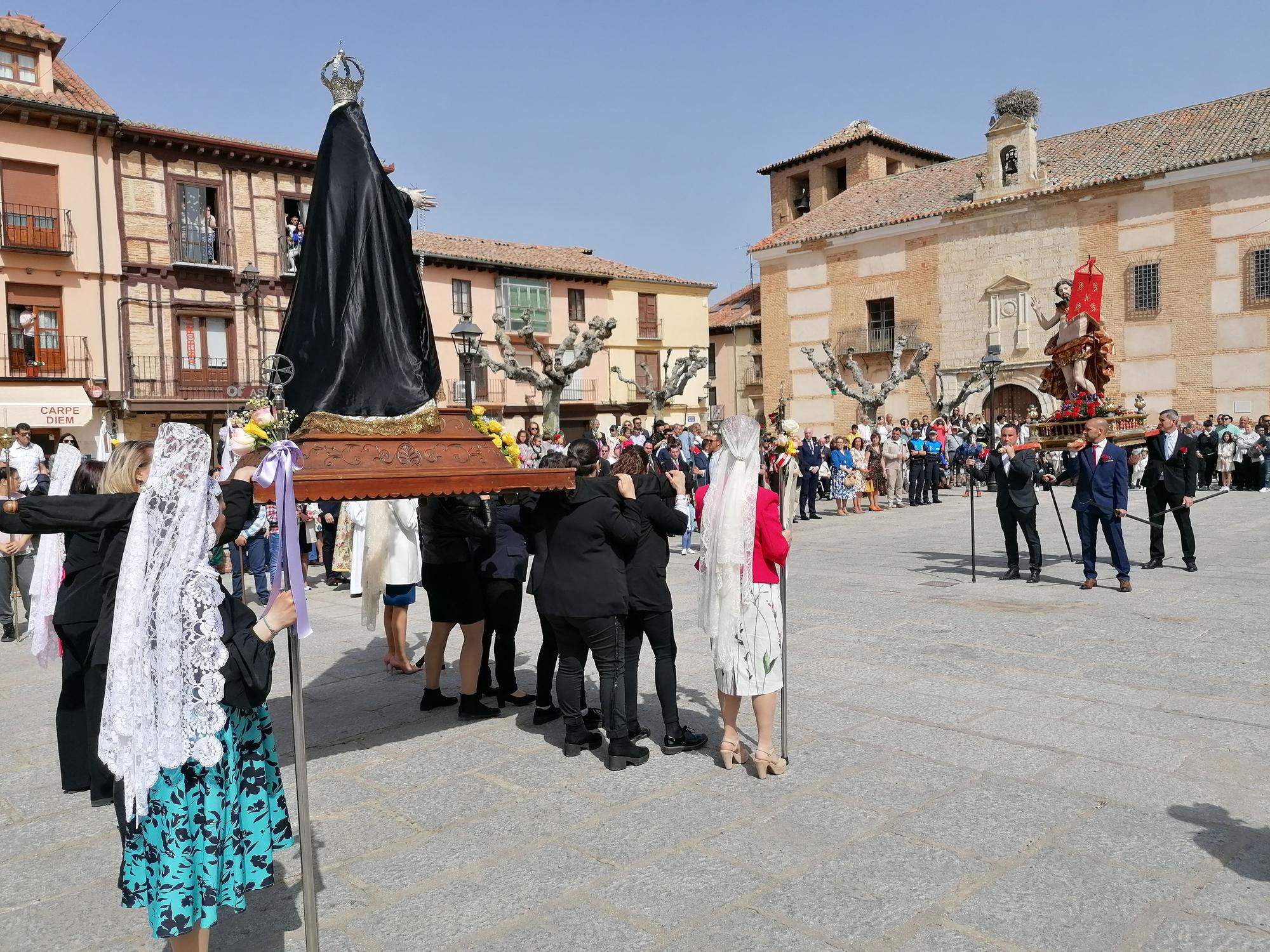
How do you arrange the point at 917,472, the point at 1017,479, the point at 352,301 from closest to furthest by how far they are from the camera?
1. the point at 352,301
2. the point at 1017,479
3. the point at 917,472

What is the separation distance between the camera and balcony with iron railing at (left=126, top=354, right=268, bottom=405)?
25.2 m

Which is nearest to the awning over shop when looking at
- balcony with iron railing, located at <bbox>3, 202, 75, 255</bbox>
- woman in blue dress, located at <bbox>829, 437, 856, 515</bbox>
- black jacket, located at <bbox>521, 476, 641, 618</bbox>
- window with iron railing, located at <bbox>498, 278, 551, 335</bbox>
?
balcony with iron railing, located at <bbox>3, 202, 75, 255</bbox>

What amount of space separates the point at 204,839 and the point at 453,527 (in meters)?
3.00

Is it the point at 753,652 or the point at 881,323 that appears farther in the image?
the point at 881,323

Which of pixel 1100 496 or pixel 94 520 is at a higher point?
pixel 94 520

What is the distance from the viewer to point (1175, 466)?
36.4 ft

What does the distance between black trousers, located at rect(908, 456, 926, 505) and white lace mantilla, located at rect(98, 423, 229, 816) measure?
763 inches

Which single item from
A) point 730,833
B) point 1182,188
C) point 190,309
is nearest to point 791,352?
point 1182,188

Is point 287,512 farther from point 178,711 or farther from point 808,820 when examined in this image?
point 808,820

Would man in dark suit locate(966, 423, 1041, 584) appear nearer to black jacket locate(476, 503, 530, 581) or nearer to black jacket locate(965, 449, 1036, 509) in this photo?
black jacket locate(965, 449, 1036, 509)

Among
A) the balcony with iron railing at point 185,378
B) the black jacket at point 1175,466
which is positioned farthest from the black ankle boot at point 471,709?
the balcony with iron railing at point 185,378

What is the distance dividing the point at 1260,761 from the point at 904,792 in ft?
6.04

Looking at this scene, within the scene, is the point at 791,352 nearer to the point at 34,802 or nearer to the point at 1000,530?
the point at 1000,530

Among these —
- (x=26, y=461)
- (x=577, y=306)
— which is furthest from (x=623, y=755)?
(x=577, y=306)
